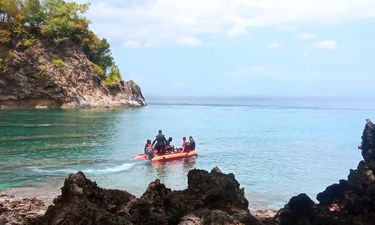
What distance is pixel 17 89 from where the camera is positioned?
80188 mm

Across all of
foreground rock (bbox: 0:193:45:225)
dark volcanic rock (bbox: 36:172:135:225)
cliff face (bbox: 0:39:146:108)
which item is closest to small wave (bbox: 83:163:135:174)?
foreground rock (bbox: 0:193:45:225)

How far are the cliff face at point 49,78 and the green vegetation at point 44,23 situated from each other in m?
1.14

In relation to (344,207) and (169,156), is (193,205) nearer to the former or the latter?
(344,207)

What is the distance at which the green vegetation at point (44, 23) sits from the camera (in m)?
82.6

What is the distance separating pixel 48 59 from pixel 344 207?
255ft

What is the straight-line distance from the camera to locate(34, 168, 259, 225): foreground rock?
31.5ft

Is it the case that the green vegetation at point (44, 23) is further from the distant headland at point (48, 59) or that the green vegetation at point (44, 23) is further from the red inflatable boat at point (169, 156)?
the red inflatable boat at point (169, 156)

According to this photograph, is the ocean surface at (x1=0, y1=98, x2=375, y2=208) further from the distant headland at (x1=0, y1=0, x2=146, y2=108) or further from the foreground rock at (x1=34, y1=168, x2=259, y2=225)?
the distant headland at (x1=0, y1=0, x2=146, y2=108)

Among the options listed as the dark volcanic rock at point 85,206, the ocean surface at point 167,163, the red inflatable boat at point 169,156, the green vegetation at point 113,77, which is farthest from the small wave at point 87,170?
the green vegetation at point 113,77

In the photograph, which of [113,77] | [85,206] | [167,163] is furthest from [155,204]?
[113,77]

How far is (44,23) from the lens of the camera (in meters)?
85.6

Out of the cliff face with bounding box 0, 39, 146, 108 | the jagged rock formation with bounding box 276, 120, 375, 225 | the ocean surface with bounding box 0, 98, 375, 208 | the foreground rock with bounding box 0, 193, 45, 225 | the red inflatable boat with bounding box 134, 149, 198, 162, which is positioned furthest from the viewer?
the cliff face with bounding box 0, 39, 146, 108

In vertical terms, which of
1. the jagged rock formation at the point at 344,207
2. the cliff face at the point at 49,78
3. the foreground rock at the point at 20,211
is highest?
the cliff face at the point at 49,78

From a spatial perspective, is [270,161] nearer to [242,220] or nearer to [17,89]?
[242,220]
